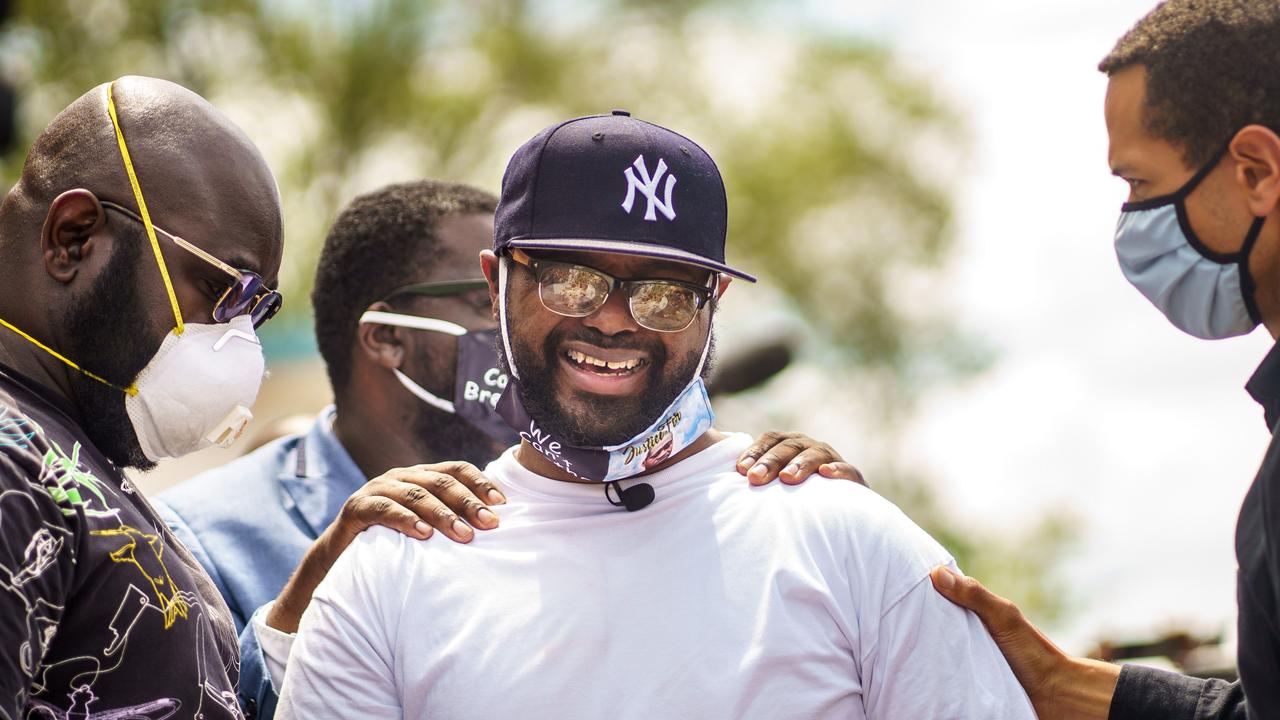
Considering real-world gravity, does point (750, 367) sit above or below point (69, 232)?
below

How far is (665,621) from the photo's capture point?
291 centimetres

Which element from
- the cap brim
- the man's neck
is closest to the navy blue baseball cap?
the cap brim

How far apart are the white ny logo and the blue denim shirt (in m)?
1.65

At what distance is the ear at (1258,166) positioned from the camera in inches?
108

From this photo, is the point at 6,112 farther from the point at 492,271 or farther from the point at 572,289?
the point at 572,289

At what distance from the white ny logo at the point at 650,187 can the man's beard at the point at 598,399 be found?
0.95 feet

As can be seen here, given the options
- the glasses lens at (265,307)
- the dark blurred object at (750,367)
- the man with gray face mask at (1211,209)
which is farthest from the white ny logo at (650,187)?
the dark blurred object at (750,367)

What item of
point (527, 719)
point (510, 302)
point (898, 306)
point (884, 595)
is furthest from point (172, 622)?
point (898, 306)

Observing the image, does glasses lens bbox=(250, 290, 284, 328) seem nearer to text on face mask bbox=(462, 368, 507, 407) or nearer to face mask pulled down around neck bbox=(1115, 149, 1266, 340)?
text on face mask bbox=(462, 368, 507, 407)

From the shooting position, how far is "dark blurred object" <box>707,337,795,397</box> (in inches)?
297

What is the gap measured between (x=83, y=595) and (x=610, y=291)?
1.24 meters

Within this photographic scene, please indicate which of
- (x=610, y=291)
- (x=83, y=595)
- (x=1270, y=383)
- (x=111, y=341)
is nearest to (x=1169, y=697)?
(x=1270, y=383)

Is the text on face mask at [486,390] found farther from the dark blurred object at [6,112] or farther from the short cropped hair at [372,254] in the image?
the dark blurred object at [6,112]

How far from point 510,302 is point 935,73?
2506cm
